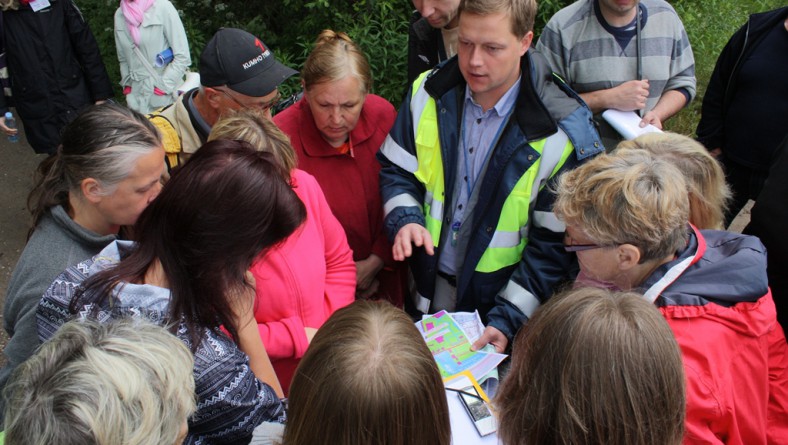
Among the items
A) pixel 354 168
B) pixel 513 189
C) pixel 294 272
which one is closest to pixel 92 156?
pixel 294 272

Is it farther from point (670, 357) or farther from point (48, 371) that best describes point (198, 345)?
point (670, 357)

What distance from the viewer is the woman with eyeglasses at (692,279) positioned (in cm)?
172

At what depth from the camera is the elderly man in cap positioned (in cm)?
279

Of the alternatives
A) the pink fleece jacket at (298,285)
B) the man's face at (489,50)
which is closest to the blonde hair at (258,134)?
the pink fleece jacket at (298,285)

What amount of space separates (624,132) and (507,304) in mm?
1157

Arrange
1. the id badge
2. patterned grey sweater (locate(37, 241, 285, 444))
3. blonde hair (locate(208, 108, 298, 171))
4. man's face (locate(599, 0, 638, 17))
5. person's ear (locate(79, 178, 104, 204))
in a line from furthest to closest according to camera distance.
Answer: man's face (locate(599, 0, 638, 17)) < the id badge < blonde hair (locate(208, 108, 298, 171)) < person's ear (locate(79, 178, 104, 204)) < patterned grey sweater (locate(37, 241, 285, 444))

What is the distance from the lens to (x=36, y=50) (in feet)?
14.3

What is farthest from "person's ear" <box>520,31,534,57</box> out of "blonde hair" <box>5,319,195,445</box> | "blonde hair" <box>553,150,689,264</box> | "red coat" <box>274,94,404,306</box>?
"blonde hair" <box>5,319,195,445</box>

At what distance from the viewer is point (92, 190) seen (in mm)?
2047

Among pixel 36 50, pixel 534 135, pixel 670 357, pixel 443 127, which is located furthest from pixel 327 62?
pixel 36 50

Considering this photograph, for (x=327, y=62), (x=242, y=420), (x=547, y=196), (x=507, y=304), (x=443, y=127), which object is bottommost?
(x=507, y=304)

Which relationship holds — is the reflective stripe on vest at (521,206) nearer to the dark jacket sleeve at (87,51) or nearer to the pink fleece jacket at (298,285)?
the pink fleece jacket at (298,285)

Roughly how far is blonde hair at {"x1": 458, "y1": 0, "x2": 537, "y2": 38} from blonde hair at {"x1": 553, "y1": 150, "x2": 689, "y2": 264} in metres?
0.69

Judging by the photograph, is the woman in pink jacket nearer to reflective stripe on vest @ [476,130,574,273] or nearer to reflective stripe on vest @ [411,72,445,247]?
reflective stripe on vest @ [411,72,445,247]
